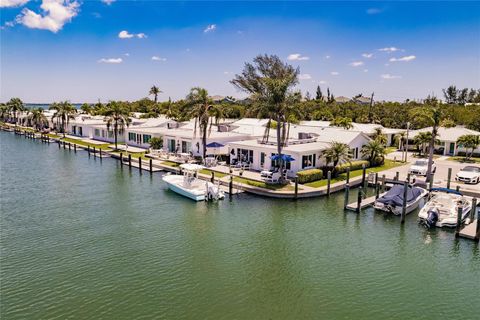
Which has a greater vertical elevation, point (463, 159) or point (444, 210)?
point (463, 159)

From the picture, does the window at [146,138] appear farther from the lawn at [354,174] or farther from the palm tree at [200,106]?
the lawn at [354,174]

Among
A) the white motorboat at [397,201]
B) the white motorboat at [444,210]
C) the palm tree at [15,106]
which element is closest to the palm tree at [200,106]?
the white motorboat at [397,201]

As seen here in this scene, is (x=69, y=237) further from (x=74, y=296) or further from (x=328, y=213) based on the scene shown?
(x=328, y=213)

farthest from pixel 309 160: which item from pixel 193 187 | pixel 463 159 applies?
pixel 463 159

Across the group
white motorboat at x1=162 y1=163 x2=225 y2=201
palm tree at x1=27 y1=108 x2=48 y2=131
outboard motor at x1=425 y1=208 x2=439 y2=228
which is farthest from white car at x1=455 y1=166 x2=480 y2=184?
palm tree at x1=27 y1=108 x2=48 y2=131

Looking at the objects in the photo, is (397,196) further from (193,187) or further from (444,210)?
(193,187)
